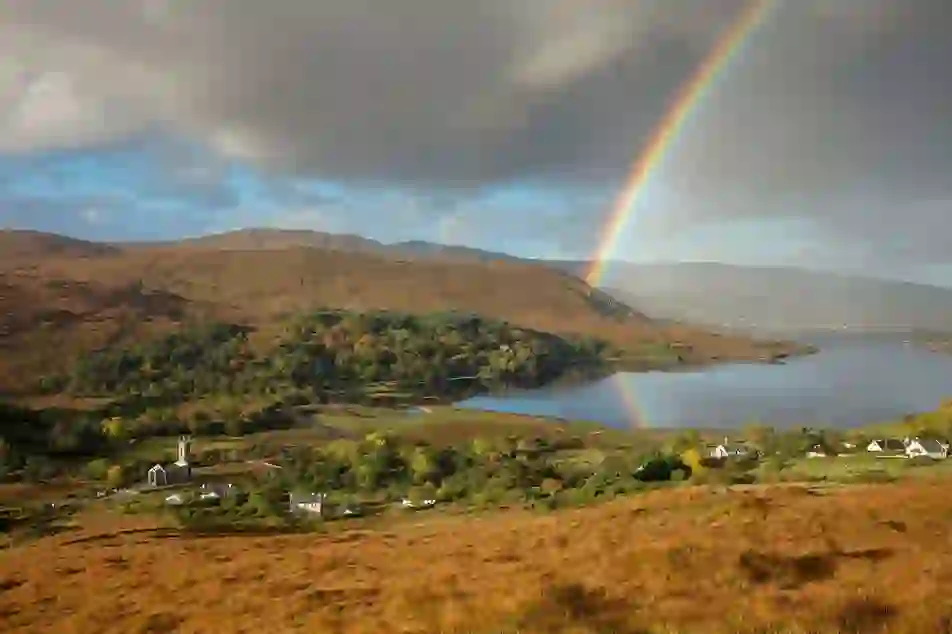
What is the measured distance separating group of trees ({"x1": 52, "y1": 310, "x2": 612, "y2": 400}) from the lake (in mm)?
8913

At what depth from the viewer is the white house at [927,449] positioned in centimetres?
3062

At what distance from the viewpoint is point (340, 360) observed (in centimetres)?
9062

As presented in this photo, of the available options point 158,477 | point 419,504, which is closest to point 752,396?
point 419,504

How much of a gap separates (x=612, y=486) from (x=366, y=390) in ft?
184

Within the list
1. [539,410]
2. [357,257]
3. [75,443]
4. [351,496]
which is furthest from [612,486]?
[357,257]

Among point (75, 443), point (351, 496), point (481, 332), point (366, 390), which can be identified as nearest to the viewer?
point (351, 496)

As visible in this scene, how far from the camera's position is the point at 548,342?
118312 mm

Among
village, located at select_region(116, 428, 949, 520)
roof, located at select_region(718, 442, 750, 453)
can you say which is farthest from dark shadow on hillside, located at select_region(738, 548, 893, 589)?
roof, located at select_region(718, 442, 750, 453)

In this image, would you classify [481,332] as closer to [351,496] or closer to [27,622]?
[351,496]

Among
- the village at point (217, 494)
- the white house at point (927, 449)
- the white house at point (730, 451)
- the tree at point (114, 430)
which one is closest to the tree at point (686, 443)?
the white house at point (730, 451)

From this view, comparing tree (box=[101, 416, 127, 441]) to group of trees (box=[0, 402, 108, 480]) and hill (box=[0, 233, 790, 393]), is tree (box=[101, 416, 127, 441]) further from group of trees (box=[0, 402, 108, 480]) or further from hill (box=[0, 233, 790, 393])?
hill (box=[0, 233, 790, 393])

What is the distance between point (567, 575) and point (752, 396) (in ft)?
228

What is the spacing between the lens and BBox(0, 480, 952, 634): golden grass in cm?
758

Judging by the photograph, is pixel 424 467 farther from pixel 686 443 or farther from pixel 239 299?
pixel 239 299
